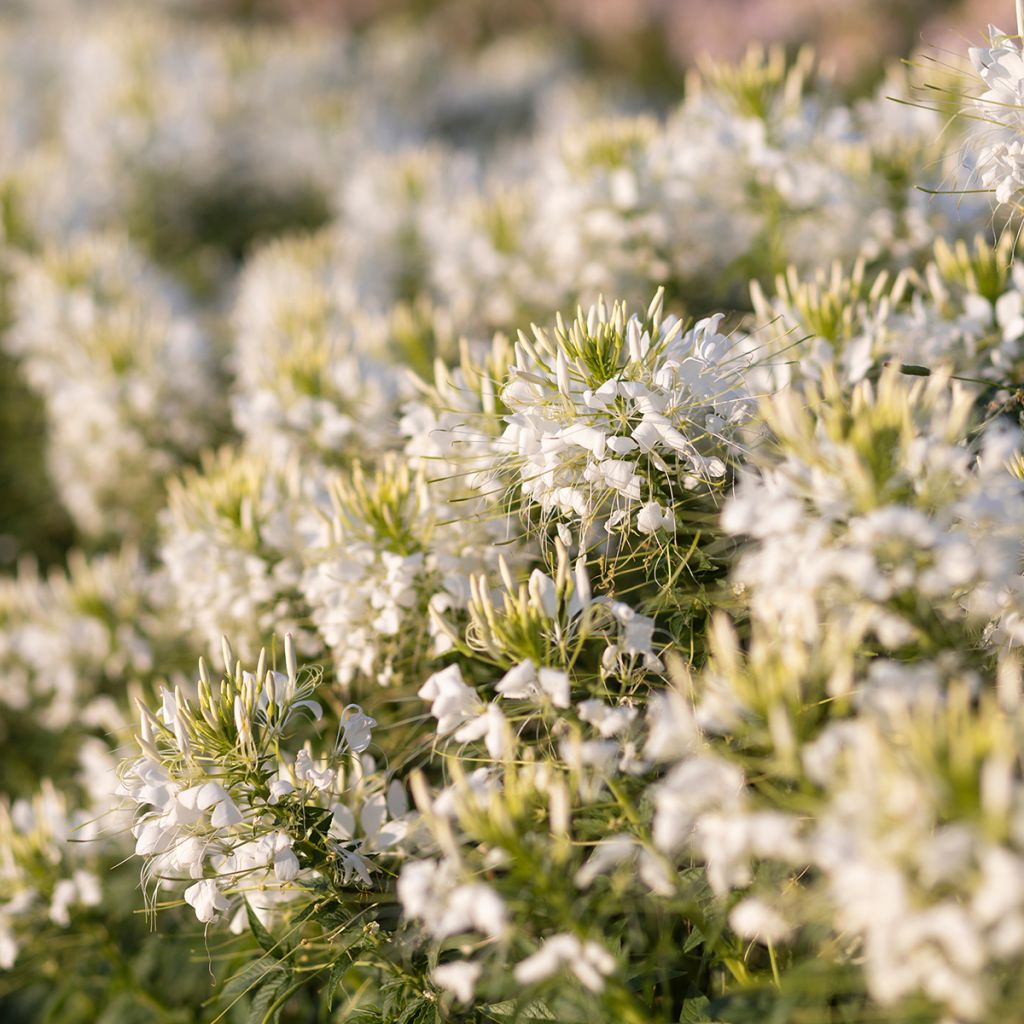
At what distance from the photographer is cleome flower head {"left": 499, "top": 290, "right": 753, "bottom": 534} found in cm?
118

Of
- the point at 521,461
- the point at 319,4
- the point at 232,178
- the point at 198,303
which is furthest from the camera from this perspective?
the point at 319,4

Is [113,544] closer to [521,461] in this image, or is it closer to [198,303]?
[198,303]

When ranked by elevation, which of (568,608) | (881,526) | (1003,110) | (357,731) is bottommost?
(357,731)

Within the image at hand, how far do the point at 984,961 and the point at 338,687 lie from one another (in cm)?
112

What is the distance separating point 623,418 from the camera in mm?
1187

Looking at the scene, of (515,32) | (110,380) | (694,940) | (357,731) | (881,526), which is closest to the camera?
(881,526)

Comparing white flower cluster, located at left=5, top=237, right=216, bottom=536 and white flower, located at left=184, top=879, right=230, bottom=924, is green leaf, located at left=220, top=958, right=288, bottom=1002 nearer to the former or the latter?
white flower, located at left=184, top=879, right=230, bottom=924

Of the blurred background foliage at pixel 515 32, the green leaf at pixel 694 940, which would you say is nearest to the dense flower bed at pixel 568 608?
the green leaf at pixel 694 940

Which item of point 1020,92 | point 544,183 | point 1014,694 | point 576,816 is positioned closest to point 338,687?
point 576,816

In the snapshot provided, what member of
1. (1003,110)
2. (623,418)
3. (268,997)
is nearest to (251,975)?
(268,997)

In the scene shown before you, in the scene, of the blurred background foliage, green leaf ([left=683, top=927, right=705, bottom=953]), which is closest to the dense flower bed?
green leaf ([left=683, top=927, right=705, bottom=953])

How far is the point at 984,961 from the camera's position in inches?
28.0

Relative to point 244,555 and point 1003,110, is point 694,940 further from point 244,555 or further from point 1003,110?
point 1003,110

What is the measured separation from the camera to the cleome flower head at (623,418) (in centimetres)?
118
